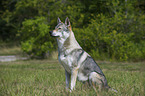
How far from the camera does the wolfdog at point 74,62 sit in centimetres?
489

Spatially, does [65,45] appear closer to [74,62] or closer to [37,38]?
[74,62]

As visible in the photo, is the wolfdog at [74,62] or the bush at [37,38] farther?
the bush at [37,38]

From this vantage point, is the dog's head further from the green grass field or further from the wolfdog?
the green grass field

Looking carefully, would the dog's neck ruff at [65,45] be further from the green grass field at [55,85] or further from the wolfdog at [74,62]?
the green grass field at [55,85]

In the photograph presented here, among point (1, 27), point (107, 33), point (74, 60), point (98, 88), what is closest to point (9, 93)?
point (74, 60)

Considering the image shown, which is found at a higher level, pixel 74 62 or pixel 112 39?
pixel 74 62

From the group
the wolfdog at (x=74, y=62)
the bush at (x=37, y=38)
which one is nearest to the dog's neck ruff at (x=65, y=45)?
the wolfdog at (x=74, y=62)

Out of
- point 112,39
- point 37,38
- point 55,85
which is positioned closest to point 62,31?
point 55,85

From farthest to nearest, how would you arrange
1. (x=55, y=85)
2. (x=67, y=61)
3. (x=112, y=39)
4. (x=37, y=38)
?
(x=37, y=38)
(x=112, y=39)
(x=55, y=85)
(x=67, y=61)

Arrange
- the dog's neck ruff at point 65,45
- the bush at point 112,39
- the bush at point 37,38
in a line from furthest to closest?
the bush at point 37,38, the bush at point 112,39, the dog's neck ruff at point 65,45

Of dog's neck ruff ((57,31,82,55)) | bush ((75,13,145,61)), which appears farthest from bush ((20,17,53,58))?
dog's neck ruff ((57,31,82,55))

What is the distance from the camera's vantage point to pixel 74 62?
4.92 meters

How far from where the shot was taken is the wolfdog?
489 cm

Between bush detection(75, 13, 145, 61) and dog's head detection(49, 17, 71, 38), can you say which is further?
bush detection(75, 13, 145, 61)
